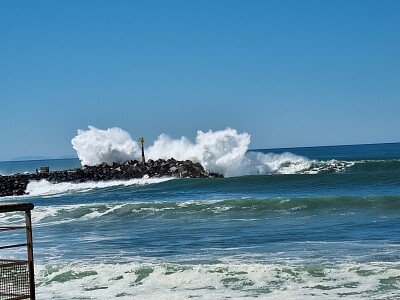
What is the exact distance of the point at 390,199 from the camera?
2083cm

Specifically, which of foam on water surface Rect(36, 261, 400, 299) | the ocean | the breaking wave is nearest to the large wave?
the breaking wave

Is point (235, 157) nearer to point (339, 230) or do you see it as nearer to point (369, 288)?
point (339, 230)

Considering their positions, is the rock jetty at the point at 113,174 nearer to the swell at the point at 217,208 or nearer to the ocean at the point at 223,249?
the ocean at the point at 223,249

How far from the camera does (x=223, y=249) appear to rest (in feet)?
43.8

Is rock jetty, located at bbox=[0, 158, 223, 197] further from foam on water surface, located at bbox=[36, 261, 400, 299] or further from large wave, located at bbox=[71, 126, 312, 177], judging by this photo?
foam on water surface, located at bbox=[36, 261, 400, 299]

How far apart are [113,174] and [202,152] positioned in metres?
6.26

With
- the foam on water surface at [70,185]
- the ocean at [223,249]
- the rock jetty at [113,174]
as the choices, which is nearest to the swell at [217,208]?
the ocean at [223,249]

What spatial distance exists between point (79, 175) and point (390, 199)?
24.1 meters

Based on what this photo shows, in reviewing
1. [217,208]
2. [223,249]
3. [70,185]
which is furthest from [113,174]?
[223,249]

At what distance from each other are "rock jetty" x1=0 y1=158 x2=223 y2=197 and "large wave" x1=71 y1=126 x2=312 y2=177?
4.19 feet

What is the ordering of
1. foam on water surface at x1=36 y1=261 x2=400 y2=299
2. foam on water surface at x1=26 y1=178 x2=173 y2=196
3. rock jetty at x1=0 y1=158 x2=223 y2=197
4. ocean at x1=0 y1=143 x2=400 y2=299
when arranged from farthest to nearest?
1. rock jetty at x1=0 y1=158 x2=223 y2=197
2. foam on water surface at x1=26 y1=178 x2=173 y2=196
3. ocean at x1=0 y1=143 x2=400 y2=299
4. foam on water surface at x1=36 y1=261 x2=400 y2=299

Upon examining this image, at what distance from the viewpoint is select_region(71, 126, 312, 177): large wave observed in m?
43.8

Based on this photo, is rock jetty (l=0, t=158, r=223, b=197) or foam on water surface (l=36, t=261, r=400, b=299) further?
rock jetty (l=0, t=158, r=223, b=197)

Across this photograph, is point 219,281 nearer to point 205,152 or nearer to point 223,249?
point 223,249
